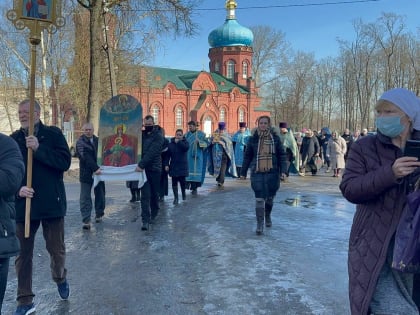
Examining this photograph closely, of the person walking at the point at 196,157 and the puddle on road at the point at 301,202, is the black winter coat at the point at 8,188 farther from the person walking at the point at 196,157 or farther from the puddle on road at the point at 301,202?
the person walking at the point at 196,157

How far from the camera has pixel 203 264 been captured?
5949 millimetres

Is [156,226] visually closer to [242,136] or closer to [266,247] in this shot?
[266,247]

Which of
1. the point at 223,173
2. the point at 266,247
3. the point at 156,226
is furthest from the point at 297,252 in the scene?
the point at 223,173

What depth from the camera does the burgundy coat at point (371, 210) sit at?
8.54ft

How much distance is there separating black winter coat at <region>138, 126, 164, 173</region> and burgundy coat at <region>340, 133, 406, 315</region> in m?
5.48

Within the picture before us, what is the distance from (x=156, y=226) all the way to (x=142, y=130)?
177 cm

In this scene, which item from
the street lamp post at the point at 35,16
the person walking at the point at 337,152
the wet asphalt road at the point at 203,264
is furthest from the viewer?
the person walking at the point at 337,152

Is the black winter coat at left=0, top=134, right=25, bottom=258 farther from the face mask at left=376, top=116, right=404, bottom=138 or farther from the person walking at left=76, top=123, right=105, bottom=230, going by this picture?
the person walking at left=76, top=123, right=105, bottom=230

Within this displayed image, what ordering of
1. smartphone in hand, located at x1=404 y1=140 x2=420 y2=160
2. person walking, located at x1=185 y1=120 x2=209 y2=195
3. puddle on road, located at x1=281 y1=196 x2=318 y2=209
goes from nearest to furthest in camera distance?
smartphone in hand, located at x1=404 y1=140 x2=420 y2=160
puddle on road, located at x1=281 y1=196 x2=318 y2=209
person walking, located at x1=185 y1=120 x2=209 y2=195

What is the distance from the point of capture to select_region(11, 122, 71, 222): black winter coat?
425cm

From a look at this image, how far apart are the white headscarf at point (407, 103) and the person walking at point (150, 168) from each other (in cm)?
562

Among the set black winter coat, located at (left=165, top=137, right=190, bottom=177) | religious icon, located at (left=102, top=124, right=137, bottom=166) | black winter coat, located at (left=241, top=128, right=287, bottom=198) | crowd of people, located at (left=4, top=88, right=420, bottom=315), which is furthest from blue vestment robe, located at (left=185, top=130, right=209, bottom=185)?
black winter coat, located at (left=241, top=128, right=287, bottom=198)

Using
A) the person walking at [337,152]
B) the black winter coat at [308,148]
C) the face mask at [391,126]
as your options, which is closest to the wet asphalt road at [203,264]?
the face mask at [391,126]

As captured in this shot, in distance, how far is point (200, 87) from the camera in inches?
2517
